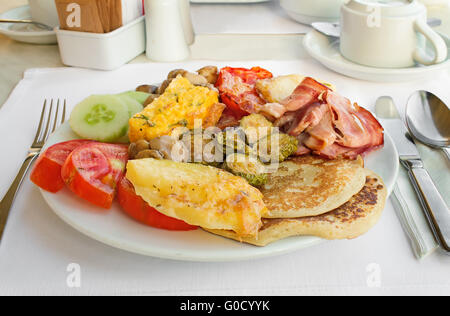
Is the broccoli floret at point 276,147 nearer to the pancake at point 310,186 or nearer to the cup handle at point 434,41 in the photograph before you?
the pancake at point 310,186

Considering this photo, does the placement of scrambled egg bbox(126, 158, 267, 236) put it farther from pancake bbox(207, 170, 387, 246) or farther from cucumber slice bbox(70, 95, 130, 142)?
cucumber slice bbox(70, 95, 130, 142)

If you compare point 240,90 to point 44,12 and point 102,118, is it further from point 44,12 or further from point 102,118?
point 44,12

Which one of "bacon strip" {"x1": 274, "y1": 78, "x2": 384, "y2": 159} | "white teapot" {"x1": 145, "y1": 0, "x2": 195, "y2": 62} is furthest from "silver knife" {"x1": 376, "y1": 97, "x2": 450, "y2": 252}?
"white teapot" {"x1": 145, "y1": 0, "x2": 195, "y2": 62}

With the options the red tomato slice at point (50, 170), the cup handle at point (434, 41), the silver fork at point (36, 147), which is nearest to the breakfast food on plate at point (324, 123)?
the red tomato slice at point (50, 170)

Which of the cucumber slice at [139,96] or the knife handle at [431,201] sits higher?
the cucumber slice at [139,96]

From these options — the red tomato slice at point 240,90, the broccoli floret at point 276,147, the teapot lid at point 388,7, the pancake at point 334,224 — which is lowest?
the pancake at point 334,224

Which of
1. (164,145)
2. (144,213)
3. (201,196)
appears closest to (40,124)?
(164,145)
